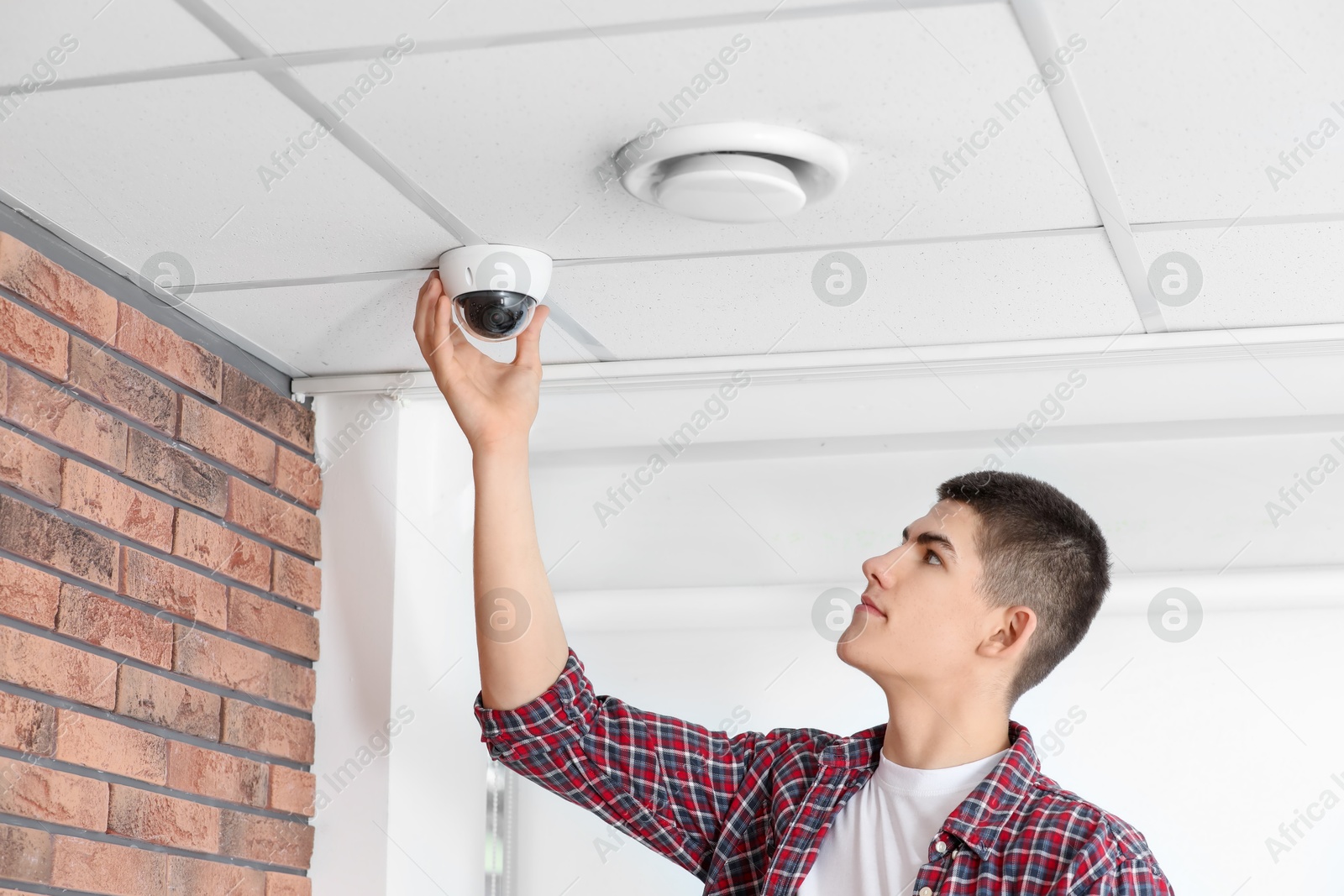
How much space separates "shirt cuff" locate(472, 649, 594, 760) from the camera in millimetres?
1794

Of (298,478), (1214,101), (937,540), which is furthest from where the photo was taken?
(298,478)

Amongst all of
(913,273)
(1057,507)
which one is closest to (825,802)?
(1057,507)

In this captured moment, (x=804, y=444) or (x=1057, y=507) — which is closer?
(x=1057, y=507)

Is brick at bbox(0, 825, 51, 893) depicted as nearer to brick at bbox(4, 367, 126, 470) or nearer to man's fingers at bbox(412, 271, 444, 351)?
brick at bbox(4, 367, 126, 470)

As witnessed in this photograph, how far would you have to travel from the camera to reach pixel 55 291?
1.59 m

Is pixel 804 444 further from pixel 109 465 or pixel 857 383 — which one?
pixel 109 465

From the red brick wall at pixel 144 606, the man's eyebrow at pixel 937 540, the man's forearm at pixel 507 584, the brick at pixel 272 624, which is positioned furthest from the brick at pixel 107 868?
the man's eyebrow at pixel 937 540

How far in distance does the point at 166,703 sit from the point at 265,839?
1.02 feet

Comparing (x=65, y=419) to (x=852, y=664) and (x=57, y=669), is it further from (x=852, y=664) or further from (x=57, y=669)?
(x=852, y=664)

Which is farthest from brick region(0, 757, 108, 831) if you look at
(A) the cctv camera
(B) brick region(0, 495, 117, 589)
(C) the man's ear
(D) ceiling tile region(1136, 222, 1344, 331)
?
(D) ceiling tile region(1136, 222, 1344, 331)

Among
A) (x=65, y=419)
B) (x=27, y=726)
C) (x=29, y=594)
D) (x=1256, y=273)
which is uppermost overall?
(x=1256, y=273)

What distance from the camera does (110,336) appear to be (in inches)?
66.9

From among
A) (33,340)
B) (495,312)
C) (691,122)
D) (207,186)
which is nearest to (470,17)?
(691,122)

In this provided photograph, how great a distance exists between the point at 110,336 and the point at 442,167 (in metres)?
0.53
